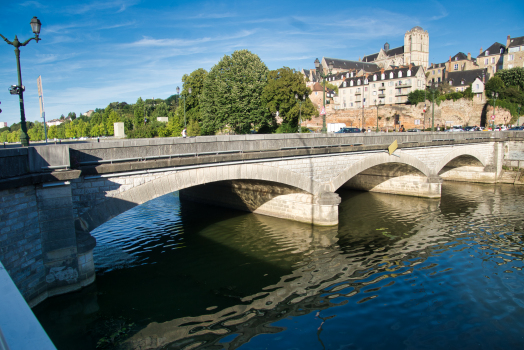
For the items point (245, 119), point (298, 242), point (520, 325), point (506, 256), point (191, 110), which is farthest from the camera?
point (191, 110)

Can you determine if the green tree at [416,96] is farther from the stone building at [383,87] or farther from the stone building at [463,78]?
the stone building at [463,78]

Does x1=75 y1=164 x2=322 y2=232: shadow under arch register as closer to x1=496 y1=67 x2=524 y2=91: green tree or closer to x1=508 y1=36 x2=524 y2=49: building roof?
x1=496 y1=67 x2=524 y2=91: green tree

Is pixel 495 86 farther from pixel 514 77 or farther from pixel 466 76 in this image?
pixel 466 76

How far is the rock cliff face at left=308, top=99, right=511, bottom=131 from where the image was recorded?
65963 millimetres

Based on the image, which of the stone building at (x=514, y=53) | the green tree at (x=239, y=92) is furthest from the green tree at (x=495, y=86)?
the green tree at (x=239, y=92)

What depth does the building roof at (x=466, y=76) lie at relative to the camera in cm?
8231

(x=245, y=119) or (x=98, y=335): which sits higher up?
(x=245, y=119)

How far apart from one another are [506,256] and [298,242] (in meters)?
8.93

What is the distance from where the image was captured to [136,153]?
38.9 ft

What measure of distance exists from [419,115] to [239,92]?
1904 inches

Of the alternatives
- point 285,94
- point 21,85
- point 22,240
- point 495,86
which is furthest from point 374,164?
point 495,86

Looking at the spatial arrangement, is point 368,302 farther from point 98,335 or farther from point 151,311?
point 98,335

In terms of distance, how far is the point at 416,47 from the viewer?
382 ft

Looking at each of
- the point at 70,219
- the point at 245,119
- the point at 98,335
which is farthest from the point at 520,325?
the point at 245,119
